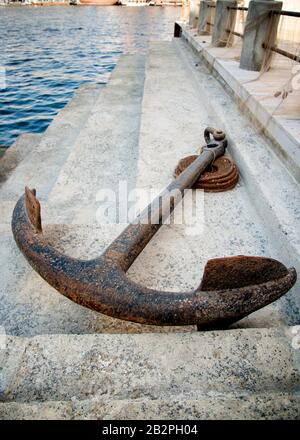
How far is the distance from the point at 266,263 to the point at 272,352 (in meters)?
0.38

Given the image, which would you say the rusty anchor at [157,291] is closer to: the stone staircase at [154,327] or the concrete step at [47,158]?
the stone staircase at [154,327]

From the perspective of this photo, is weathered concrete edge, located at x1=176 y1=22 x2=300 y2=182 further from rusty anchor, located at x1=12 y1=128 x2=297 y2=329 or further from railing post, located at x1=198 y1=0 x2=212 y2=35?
railing post, located at x1=198 y1=0 x2=212 y2=35

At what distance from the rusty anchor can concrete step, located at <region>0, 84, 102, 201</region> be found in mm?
2490

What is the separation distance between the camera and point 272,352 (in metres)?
1.38

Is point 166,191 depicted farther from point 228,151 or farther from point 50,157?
point 50,157

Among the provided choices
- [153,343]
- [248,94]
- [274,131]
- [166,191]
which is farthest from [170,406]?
[248,94]

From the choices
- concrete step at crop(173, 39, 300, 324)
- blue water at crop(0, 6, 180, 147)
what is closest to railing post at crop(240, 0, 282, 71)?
concrete step at crop(173, 39, 300, 324)

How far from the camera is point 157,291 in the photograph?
1.49 meters

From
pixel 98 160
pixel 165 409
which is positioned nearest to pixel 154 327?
pixel 165 409

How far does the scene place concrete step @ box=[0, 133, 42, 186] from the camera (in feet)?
18.2

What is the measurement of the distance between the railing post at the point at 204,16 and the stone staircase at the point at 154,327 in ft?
20.3

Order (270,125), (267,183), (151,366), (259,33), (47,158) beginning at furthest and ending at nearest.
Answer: (47,158)
(259,33)
(270,125)
(267,183)
(151,366)

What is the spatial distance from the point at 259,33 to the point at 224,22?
2.98m

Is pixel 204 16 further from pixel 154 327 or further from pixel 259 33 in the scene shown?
pixel 154 327
